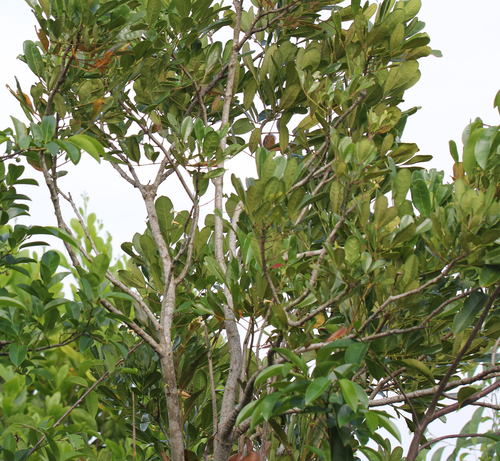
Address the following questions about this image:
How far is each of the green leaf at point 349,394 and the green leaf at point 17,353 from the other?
3.22 ft

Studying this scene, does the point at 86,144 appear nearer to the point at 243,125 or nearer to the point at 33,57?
the point at 33,57

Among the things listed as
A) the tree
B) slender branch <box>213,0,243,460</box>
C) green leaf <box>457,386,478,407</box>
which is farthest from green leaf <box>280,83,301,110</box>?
green leaf <box>457,386,478,407</box>

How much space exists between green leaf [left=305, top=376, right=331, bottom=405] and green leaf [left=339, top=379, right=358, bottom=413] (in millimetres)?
35

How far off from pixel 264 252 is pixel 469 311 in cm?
58

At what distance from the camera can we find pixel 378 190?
1.77 m

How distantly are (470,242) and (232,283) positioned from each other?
0.65m

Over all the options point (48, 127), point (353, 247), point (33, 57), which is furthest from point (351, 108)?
point (33, 57)

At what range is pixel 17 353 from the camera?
151 cm

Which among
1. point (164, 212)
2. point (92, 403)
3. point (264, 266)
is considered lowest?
point (92, 403)

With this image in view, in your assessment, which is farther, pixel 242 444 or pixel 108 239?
pixel 108 239

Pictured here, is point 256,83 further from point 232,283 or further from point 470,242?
point 470,242

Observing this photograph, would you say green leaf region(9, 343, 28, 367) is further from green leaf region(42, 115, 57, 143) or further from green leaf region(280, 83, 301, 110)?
green leaf region(280, 83, 301, 110)

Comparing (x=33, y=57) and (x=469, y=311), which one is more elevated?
(x=33, y=57)

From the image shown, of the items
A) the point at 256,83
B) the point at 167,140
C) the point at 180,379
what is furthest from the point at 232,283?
the point at 256,83
